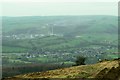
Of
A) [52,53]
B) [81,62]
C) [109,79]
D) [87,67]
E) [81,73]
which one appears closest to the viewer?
[109,79]

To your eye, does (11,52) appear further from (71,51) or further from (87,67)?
(87,67)

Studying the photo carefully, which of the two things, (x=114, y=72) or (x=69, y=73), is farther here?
(x=69, y=73)

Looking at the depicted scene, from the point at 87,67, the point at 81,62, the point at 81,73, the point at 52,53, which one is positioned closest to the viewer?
the point at 81,73

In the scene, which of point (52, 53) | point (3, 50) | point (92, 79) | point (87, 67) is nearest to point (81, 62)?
point (87, 67)

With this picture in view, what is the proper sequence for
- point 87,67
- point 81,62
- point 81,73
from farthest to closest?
1. point 81,62
2. point 87,67
3. point 81,73

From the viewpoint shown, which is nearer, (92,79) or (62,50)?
(92,79)

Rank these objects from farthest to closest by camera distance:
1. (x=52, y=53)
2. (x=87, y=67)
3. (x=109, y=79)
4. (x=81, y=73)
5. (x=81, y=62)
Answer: (x=52, y=53) < (x=81, y=62) < (x=87, y=67) < (x=81, y=73) < (x=109, y=79)

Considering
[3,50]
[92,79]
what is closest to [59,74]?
[92,79]

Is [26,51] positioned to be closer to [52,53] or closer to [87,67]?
[52,53]
